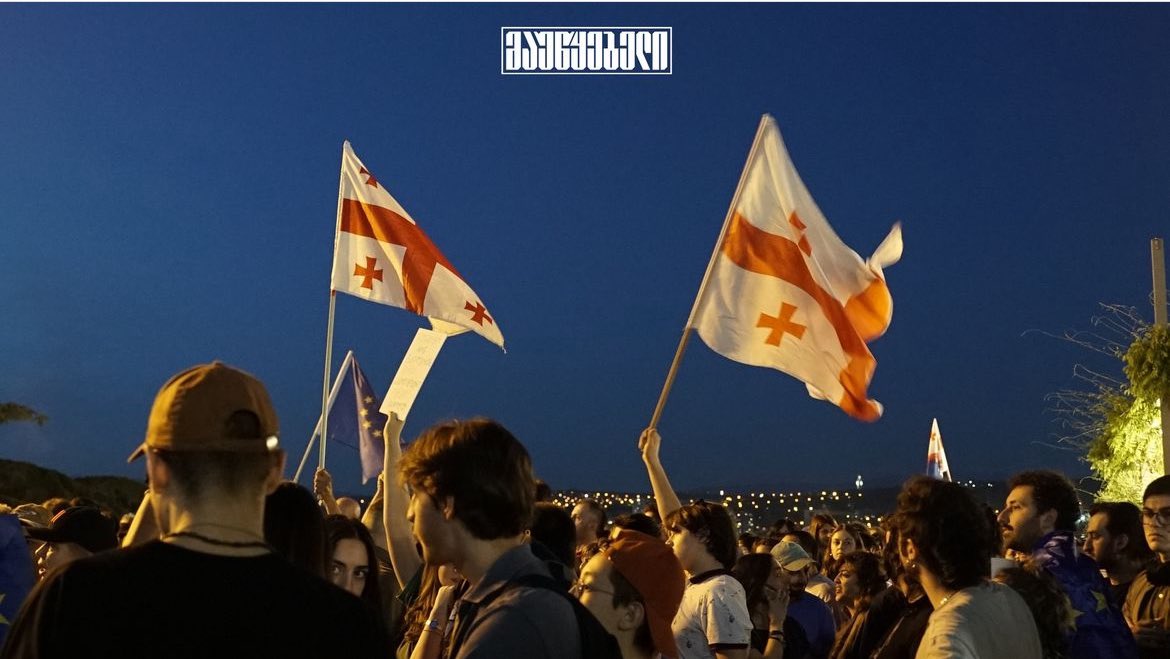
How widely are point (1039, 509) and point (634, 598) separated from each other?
2.99 metres

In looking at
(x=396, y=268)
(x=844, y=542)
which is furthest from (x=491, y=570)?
(x=844, y=542)

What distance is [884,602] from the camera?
6.19 m

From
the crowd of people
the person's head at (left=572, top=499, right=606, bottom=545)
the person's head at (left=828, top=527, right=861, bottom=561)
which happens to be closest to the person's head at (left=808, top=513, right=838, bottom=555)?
the person's head at (left=828, top=527, right=861, bottom=561)

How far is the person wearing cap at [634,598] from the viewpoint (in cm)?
485

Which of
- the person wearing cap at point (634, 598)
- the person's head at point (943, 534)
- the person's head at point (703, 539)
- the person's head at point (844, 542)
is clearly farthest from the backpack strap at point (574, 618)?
the person's head at point (844, 542)

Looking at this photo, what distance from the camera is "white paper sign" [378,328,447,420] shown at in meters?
9.03

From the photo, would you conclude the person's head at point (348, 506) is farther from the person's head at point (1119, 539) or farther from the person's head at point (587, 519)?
the person's head at point (1119, 539)

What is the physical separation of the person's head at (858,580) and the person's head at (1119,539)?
146 centimetres

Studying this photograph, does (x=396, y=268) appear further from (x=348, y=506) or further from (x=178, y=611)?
(x=178, y=611)

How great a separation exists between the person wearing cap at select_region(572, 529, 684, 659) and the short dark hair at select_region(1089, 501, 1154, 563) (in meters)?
4.90

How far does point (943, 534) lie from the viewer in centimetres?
480

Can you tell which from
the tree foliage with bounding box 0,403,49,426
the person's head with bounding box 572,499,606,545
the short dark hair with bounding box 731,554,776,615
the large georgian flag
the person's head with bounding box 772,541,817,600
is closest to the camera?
the short dark hair with bounding box 731,554,776,615

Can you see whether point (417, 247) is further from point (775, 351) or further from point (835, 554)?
point (835, 554)

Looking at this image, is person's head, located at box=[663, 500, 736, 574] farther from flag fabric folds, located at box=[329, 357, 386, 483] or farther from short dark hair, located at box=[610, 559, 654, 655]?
flag fabric folds, located at box=[329, 357, 386, 483]
